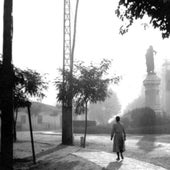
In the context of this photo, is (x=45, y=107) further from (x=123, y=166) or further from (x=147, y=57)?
(x=123, y=166)

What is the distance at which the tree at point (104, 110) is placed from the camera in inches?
3669

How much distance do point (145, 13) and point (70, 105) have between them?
13806 millimetres

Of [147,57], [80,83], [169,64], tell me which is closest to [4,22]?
[80,83]

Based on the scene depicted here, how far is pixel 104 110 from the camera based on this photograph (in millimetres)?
95000

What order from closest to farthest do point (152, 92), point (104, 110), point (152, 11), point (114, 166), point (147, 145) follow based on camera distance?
1. point (152, 11)
2. point (114, 166)
3. point (147, 145)
4. point (152, 92)
5. point (104, 110)

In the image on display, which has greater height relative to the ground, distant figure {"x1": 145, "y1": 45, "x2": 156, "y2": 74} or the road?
distant figure {"x1": 145, "y1": 45, "x2": 156, "y2": 74}

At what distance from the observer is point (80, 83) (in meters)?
21.8

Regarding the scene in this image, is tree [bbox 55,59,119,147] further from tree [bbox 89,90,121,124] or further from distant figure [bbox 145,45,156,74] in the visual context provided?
tree [bbox 89,90,121,124]

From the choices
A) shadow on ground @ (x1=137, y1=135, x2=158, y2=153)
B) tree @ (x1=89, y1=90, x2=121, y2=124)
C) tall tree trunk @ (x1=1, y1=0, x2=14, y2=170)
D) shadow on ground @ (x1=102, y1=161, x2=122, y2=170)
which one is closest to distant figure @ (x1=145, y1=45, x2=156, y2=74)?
shadow on ground @ (x1=137, y1=135, x2=158, y2=153)

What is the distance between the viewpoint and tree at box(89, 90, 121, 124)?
93.2 metres

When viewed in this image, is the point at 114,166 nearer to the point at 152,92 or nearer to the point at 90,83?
the point at 90,83

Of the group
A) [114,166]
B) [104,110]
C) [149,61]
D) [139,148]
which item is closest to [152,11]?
[114,166]

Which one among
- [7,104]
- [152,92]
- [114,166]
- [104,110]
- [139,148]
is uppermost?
[104,110]

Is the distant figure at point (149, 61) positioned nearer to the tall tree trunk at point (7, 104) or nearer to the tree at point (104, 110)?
the tall tree trunk at point (7, 104)
